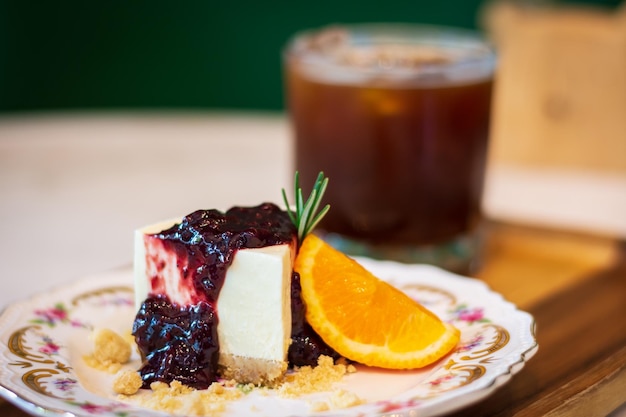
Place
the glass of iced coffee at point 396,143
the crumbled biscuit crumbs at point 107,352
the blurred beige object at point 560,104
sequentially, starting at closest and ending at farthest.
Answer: the crumbled biscuit crumbs at point 107,352
the glass of iced coffee at point 396,143
the blurred beige object at point 560,104

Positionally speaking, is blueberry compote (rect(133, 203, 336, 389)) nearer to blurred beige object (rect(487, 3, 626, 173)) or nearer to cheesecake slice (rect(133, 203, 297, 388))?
cheesecake slice (rect(133, 203, 297, 388))

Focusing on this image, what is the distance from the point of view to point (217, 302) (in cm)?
123

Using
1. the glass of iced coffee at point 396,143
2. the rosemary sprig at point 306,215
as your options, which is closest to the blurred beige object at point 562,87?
the glass of iced coffee at point 396,143

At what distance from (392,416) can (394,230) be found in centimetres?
85

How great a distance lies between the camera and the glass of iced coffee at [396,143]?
1734 millimetres

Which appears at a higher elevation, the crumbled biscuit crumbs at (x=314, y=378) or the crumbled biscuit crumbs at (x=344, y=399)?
the crumbled biscuit crumbs at (x=344, y=399)

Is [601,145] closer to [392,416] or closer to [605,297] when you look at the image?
[605,297]

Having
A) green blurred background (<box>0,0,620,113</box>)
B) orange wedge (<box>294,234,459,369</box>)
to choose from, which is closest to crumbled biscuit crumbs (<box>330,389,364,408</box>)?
orange wedge (<box>294,234,459,369</box>)

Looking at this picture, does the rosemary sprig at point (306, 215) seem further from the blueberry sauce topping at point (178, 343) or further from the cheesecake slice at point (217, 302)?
the blueberry sauce topping at point (178, 343)

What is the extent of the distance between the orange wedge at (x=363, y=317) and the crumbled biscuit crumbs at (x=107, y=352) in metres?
0.28

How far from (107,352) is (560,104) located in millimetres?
2100

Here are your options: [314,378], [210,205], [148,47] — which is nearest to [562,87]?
[210,205]

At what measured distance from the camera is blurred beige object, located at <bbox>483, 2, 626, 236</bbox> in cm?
281

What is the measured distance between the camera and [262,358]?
1.22 m
